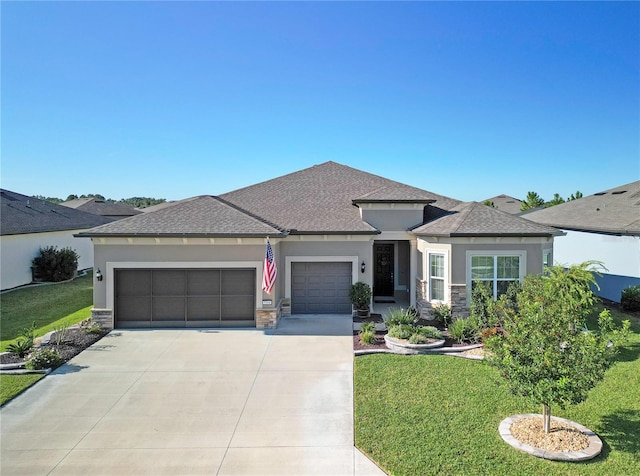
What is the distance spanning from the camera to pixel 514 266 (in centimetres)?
1316

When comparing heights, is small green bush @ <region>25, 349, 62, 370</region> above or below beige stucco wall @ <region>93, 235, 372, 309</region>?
below

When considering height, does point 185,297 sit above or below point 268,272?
below

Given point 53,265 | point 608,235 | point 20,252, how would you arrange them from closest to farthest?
point 608,235, point 20,252, point 53,265

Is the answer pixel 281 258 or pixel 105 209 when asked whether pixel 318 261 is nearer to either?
pixel 281 258

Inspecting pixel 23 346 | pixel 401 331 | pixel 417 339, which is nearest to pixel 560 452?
pixel 417 339

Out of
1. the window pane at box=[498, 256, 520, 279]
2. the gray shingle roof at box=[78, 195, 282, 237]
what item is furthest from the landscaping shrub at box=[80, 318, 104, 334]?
the window pane at box=[498, 256, 520, 279]

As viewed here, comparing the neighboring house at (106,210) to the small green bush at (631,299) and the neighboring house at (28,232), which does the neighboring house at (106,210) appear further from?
the small green bush at (631,299)

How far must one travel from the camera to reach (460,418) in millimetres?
6770

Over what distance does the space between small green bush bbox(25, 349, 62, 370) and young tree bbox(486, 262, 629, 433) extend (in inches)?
401

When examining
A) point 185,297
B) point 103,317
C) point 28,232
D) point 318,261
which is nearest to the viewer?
point 103,317

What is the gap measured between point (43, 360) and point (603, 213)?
82.1ft

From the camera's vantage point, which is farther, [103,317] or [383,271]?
[383,271]

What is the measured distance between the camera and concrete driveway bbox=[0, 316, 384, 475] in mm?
5801

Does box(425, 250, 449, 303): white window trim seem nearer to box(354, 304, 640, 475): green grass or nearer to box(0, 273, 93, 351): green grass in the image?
box(354, 304, 640, 475): green grass
